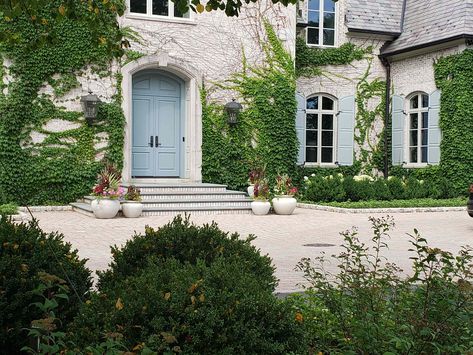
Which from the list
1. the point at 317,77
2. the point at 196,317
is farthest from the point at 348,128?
the point at 196,317

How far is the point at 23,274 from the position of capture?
351 centimetres

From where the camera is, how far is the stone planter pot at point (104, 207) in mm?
12938

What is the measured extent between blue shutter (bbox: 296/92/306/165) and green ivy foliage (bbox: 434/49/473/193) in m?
3.89

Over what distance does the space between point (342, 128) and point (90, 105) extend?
7.80m


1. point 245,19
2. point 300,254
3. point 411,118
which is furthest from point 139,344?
point 411,118

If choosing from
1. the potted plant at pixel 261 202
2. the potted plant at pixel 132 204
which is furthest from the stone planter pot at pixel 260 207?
the potted plant at pixel 132 204

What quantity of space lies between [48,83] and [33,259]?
38.4 feet

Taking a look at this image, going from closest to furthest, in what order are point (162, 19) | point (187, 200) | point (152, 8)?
1. point (187, 200)
2. point (162, 19)
3. point (152, 8)

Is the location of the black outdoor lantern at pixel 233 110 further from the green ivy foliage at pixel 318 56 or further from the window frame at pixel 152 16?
the green ivy foliage at pixel 318 56

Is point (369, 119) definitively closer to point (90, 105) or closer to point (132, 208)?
point (90, 105)

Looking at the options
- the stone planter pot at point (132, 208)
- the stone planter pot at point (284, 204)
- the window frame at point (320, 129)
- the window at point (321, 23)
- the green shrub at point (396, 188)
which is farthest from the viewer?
the window at point (321, 23)

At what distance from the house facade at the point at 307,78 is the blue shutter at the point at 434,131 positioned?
3 centimetres

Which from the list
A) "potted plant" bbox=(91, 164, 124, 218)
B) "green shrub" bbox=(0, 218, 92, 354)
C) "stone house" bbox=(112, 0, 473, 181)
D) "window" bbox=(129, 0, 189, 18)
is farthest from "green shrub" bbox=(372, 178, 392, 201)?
"green shrub" bbox=(0, 218, 92, 354)

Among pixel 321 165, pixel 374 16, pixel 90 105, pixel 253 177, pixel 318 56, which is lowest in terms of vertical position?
pixel 253 177
